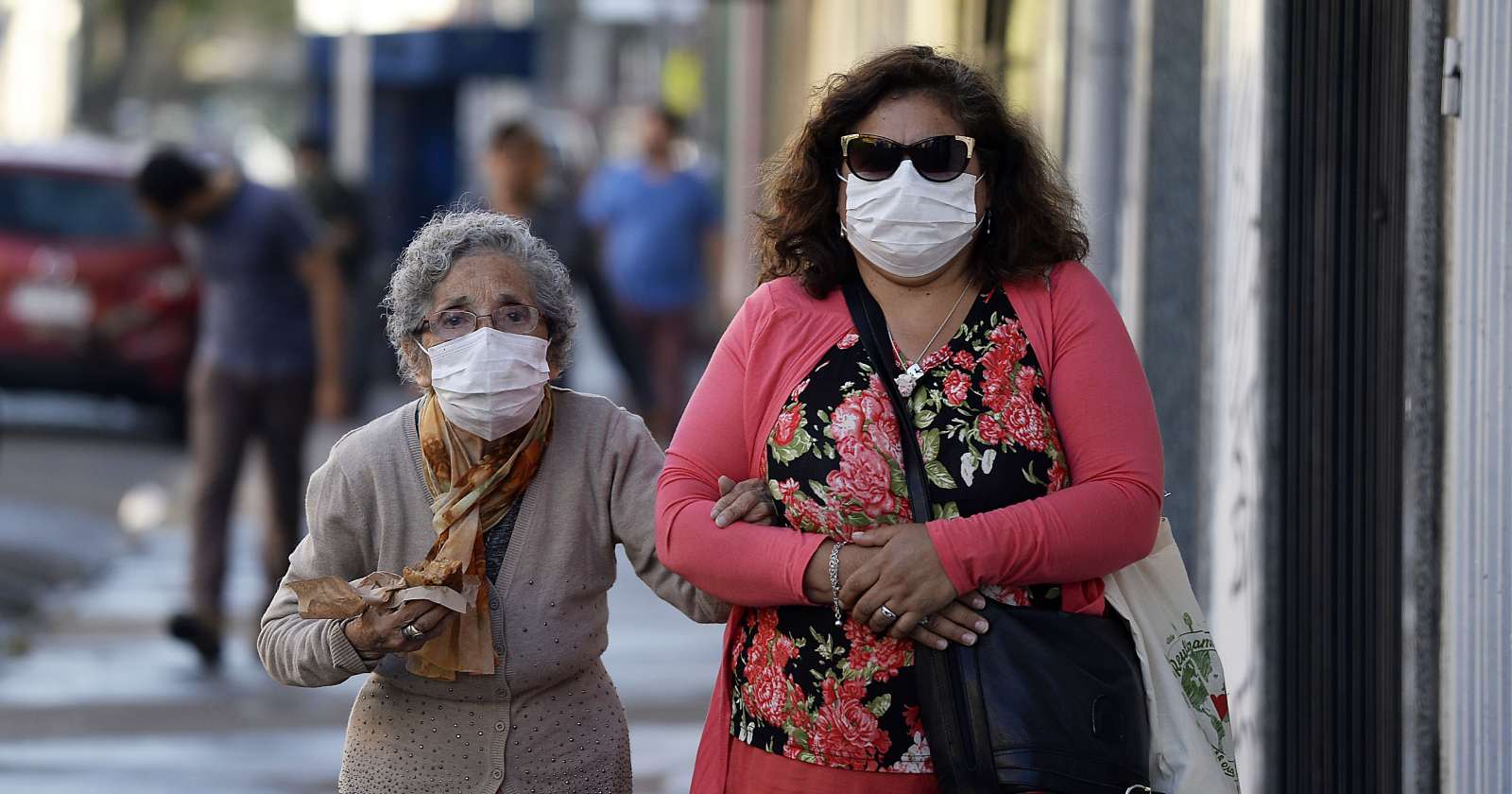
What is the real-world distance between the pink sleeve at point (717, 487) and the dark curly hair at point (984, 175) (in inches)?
4.4

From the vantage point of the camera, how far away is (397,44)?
21.1 m

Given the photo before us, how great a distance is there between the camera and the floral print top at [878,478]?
305 cm

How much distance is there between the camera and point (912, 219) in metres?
3.14

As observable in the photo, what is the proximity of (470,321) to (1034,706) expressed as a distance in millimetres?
1035

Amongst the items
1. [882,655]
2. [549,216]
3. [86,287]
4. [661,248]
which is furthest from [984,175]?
[86,287]

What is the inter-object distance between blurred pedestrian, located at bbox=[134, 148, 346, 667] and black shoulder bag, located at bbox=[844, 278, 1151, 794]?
517 centimetres

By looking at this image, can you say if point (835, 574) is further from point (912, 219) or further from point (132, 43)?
point (132, 43)

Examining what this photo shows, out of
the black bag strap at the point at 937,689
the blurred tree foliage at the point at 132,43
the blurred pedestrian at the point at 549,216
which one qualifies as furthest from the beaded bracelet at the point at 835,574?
the blurred tree foliage at the point at 132,43

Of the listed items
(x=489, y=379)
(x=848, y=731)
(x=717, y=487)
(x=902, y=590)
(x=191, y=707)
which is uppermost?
(x=489, y=379)

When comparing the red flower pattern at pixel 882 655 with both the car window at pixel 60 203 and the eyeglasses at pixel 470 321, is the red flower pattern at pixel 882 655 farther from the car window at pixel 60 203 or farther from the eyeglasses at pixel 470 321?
the car window at pixel 60 203

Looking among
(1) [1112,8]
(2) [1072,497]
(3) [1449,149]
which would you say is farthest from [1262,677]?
(1) [1112,8]

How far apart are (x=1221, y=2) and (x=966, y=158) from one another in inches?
Answer: 100

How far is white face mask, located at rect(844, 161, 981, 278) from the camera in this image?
314 centimetres

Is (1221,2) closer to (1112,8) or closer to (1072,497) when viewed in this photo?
(1112,8)
